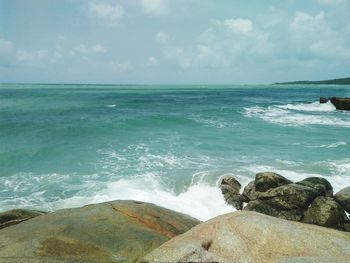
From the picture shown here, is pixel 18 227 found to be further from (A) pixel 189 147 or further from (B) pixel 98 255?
(A) pixel 189 147

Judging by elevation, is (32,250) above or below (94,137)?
above

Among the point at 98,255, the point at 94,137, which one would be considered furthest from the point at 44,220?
the point at 94,137

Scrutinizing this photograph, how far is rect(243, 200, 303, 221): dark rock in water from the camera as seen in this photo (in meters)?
13.4

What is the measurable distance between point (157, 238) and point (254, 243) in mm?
2345

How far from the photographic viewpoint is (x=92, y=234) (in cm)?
772

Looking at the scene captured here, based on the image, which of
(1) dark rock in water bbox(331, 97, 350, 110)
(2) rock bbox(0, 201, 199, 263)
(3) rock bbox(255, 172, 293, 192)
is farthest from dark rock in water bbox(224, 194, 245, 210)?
(1) dark rock in water bbox(331, 97, 350, 110)

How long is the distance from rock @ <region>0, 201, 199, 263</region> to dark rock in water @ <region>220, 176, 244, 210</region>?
270 inches

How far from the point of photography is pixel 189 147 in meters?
27.5

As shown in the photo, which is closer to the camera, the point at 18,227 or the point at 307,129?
the point at 18,227

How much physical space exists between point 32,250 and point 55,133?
2697 centimetres

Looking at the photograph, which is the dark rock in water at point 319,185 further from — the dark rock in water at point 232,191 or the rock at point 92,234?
the rock at point 92,234

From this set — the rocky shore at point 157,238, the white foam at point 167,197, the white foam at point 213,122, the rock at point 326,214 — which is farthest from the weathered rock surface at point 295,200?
the white foam at point 213,122

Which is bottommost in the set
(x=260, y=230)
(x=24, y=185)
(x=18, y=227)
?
(x=24, y=185)

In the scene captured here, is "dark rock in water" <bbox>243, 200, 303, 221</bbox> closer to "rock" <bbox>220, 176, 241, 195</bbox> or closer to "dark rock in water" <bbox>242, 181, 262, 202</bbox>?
"dark rock in water" <bbox>242, 181, 262, 202</bbox>
